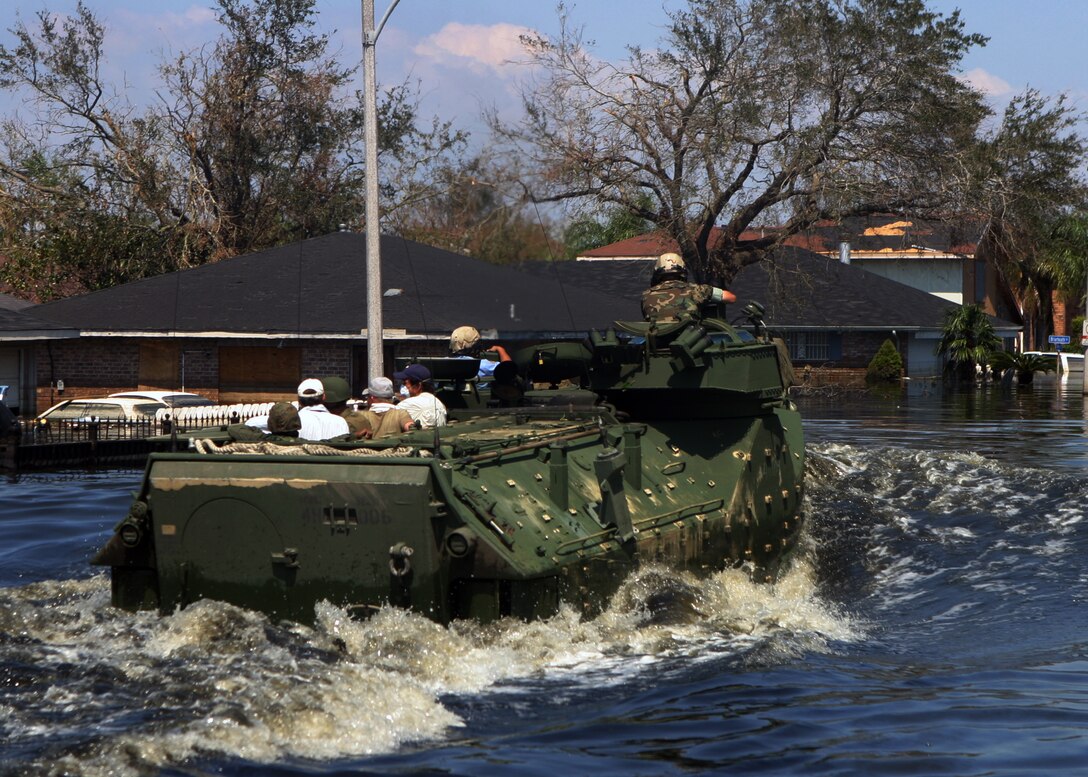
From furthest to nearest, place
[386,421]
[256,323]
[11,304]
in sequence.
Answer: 1. [11,304]
2. [256,323]
3. [386,421]

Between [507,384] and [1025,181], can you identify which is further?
[1025,181]

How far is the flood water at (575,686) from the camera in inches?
312

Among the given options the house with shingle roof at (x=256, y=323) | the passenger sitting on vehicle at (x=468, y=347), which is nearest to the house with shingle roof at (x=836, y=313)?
the house with shingle roof at (x=256, y=323)

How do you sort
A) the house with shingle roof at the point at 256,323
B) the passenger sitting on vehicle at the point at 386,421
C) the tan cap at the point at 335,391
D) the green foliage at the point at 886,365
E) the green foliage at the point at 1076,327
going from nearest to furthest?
the passenger sitting on vehicle at the point at 386,421
the tan cap at the point at 335,391
the house with shingle roof at the point at 256,323
the green foliage at the point at 886,365
the green foliage at the point at 1076,327

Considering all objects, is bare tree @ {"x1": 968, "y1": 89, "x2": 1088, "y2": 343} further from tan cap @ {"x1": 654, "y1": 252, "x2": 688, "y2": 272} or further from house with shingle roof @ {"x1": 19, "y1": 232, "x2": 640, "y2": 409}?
tan cap @ {"x1": 654, "y1": 252, "x2": 688, "y2": 272}

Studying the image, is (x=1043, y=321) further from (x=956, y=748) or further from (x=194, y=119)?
(x=956, y=748)

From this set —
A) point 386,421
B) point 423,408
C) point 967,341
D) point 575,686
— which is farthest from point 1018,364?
point 575,686

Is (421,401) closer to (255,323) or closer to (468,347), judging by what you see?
(468,347)

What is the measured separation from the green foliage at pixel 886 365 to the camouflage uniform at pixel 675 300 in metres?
39.0

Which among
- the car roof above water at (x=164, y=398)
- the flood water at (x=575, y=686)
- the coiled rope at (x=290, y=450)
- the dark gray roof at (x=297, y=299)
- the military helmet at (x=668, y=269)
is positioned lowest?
the flood water at (x=575, y=686)

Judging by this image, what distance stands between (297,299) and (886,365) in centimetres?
2518

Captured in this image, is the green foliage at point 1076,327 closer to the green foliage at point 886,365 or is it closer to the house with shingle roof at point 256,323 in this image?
the green foliage at point 886,365

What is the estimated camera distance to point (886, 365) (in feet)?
170

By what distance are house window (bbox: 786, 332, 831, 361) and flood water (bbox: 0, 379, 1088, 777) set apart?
130ft
